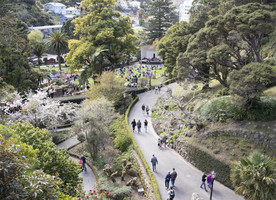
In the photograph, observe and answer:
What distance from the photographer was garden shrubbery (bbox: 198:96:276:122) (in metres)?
14.6

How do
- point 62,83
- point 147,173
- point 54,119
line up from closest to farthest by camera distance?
1. point 147,173
2. point 54,119
3. point 62,83

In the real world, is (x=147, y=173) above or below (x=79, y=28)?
below

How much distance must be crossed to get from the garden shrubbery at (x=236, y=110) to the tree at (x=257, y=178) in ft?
17.1

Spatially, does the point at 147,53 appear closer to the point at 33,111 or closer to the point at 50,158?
the point at 33,111

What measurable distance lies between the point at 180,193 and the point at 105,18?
80.8 feet

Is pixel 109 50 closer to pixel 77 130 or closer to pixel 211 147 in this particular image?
pixel 77 130

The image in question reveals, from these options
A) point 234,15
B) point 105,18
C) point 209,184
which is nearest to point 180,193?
point 209,184

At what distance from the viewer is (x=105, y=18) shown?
3134 centimetres

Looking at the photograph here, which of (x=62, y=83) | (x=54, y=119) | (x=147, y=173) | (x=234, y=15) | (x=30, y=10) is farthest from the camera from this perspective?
(x=30, y=10)

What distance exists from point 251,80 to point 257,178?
221 inches

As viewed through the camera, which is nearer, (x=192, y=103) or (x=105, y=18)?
(x=192, y=103)

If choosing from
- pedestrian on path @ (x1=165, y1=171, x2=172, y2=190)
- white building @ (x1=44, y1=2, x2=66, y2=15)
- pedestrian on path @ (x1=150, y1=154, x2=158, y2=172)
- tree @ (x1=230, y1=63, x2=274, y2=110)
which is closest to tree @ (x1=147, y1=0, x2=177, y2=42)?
tree @ (x1=230, y1=63, x2=274, y2=110)

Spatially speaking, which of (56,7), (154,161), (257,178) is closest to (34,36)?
(56,7)

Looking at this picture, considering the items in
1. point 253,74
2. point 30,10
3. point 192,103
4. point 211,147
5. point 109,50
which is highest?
point 30,10
